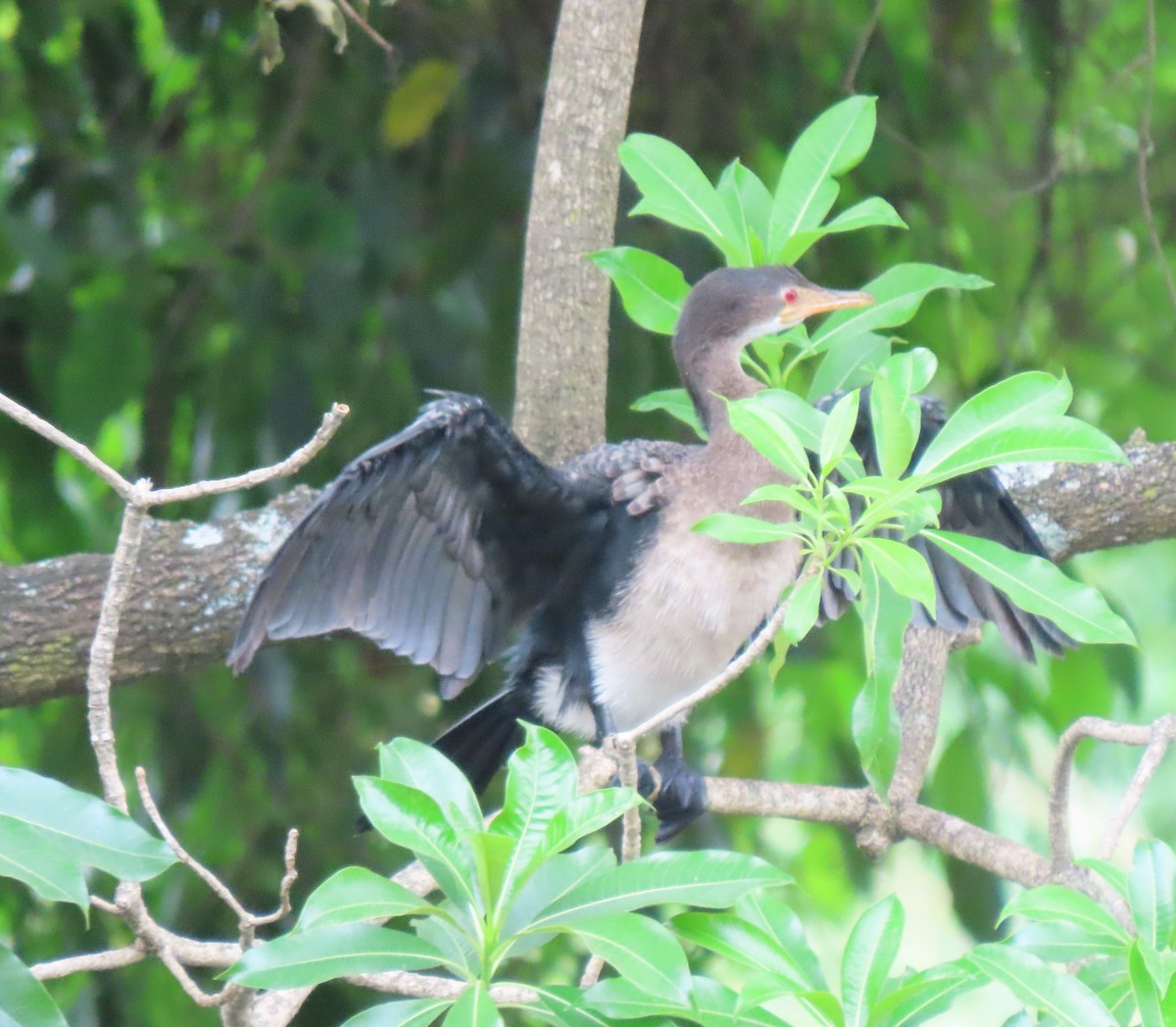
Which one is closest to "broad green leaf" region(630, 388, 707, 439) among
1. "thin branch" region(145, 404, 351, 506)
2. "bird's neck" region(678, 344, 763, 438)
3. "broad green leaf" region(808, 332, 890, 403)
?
"bird's neck" region(678, 344, 763, 438)

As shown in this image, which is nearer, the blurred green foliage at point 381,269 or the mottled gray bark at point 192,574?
the mottled gray bark at point 192,574

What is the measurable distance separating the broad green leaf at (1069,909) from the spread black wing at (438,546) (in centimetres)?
91

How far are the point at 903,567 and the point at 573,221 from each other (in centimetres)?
119

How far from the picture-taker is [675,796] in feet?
7.58

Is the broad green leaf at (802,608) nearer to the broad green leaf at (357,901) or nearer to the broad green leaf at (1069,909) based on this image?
the broad green leaf at (1069,909)

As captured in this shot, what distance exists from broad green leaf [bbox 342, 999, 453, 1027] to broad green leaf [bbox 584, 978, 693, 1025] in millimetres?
119

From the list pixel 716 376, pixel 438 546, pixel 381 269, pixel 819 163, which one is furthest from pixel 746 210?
pixel 381 269

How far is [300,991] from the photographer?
58.3 inches

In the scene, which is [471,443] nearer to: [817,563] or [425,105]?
[817,563]

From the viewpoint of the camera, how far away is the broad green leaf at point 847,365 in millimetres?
2072

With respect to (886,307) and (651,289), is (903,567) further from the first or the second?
(651,289)

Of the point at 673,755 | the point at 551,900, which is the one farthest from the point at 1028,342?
the point at 551,900

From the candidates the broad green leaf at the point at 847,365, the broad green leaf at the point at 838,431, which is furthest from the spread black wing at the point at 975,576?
the broad green leaf at the point at 838,431

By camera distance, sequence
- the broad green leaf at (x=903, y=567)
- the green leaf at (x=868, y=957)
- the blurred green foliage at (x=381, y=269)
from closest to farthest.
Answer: the green leaf at (x=868, y=957) → the broad green leaf at (x=903, y=567) → the blurred green foliage at (x=381, y=269)
